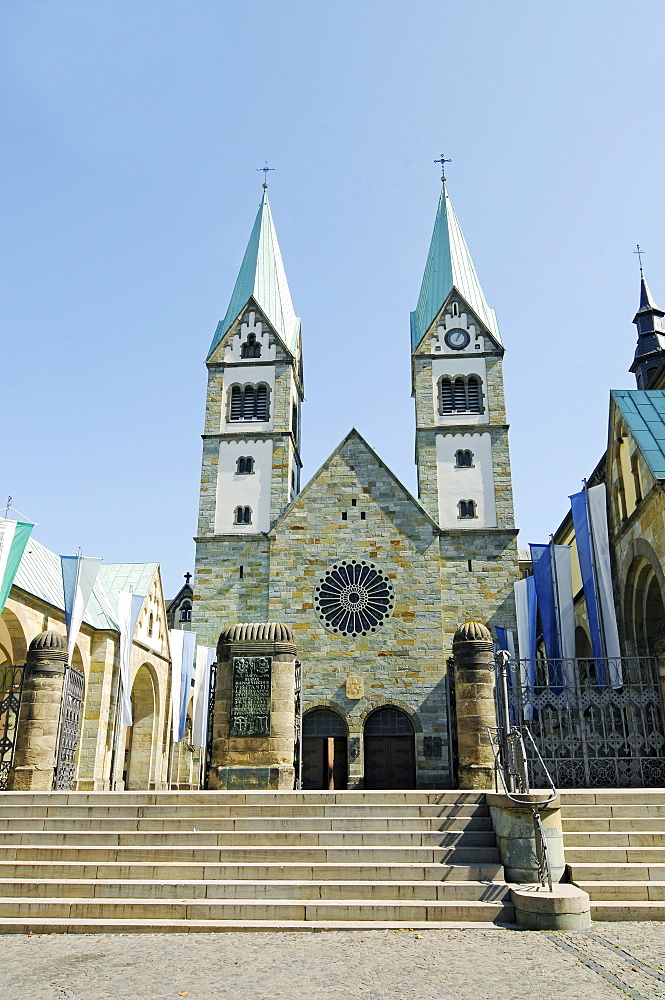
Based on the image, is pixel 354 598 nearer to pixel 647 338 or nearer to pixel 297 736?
pixel 297 736

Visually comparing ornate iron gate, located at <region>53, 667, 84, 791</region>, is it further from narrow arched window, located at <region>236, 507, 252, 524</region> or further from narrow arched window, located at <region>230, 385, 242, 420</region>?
narrow arched window, located at <region>230, 385, 242, 420</region>

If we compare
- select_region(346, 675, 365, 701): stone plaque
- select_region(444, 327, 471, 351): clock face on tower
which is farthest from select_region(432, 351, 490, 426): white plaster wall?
select_region(346, 675, 365, 701): stone plaque

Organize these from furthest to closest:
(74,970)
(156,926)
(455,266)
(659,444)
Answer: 1. (455,266)
2. (659,444)
3. (156,926)
4. (74,970)

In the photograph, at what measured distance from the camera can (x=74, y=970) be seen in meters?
6.72

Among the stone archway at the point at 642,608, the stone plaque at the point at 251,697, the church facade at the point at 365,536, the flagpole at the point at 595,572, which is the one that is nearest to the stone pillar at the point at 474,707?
the stone plaque at the point at 251,697

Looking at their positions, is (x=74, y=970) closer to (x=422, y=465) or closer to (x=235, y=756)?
(x=235, y=756)

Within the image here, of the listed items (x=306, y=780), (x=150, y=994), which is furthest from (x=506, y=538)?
(x=150, y=994)

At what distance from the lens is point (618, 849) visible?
9438mm

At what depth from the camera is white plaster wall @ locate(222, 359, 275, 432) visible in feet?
116

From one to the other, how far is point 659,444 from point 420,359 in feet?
59.5

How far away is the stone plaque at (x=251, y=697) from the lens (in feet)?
48.5

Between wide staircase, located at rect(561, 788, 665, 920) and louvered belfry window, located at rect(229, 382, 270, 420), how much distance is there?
26.7 m

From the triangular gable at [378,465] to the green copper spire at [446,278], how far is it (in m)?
6.81

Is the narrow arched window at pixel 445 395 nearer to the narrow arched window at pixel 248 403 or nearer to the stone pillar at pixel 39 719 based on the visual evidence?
the narrow arched window at pixel 248 403
